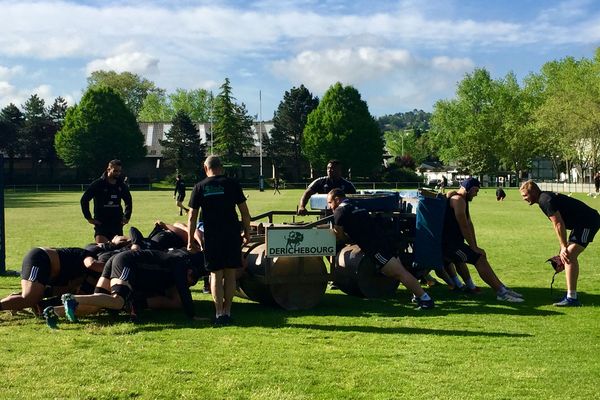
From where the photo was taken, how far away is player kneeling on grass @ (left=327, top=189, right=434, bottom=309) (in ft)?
31.2

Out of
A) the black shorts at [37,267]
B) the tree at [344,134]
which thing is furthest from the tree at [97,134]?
the black shorts at [37,267]

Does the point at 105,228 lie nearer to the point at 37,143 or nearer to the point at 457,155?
the point at 37,143

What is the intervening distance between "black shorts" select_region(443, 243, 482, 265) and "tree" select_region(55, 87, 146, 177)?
77.3m

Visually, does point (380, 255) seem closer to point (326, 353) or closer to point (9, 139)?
point (326, 353)

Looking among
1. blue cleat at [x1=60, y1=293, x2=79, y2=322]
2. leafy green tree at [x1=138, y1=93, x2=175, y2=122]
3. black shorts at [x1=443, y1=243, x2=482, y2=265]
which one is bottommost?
blue cleat at [x1=60, y1=293, x2=79, y2=322]

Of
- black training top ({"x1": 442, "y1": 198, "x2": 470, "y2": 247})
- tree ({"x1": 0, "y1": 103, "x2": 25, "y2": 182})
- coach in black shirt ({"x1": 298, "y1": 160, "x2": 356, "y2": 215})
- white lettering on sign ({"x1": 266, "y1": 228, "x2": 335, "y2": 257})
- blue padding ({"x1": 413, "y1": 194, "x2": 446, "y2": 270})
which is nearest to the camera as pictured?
white lettering on sign ({"x1": 266, "y1": 228, "x2": 335, "y2": 257})

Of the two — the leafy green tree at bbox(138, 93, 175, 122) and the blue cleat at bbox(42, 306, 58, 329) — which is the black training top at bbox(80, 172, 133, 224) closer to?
the blue cleat at bbox(42, 306, 58, 329)

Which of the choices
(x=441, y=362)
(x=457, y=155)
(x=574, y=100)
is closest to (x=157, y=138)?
(x=457, y=155)

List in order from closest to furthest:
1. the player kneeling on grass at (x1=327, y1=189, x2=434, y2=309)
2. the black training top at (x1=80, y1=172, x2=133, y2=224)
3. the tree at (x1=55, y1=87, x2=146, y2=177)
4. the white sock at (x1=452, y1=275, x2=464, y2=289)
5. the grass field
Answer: the grass field
the player kneeling on grass at (x1=327, y1=189, x2=434, y2=309)
the white sock at (x1=452, y1=275, x2=464, y2=289)
the black training top at (x1=80, y1=172, x2=133, y2=224)
the tree at (x1=55, y1=87, x2=146, y2=177)

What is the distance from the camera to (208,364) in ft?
21.3

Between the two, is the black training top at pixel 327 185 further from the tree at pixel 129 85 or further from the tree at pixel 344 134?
the tree at pixel 129 85

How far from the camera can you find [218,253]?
333 inches

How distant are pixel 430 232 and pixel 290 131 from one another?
85.1 metres

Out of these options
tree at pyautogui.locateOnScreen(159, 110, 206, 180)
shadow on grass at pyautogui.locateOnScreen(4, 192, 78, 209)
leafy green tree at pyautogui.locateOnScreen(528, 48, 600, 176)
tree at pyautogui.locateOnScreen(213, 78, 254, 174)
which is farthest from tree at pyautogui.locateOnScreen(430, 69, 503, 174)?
shadow on grass at pyautogui.locateOnScreen(4, 192, 78, 209)
